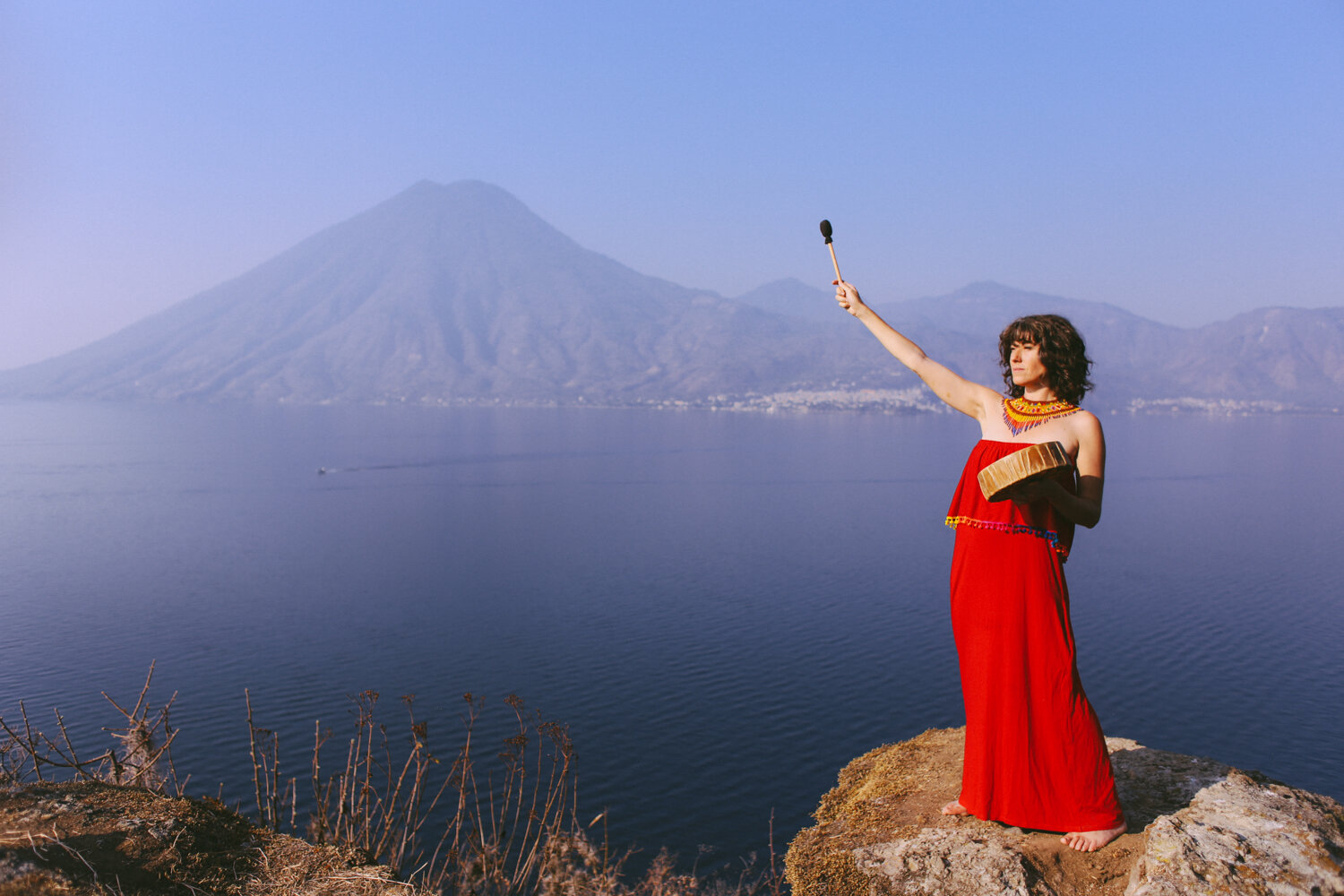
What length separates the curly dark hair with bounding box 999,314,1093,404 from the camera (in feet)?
12.6

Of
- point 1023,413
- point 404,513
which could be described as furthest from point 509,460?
point 1023,413

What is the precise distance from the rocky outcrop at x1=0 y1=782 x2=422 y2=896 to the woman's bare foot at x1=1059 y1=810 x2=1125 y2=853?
113 inches

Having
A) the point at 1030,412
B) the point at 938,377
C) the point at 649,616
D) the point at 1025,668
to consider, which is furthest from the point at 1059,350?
the point at 649,616

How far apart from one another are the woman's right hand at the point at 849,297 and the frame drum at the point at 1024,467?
117cm

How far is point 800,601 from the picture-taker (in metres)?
24.5

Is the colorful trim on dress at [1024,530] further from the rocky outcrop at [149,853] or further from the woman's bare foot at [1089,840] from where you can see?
the rocky outcrop at [149,853]

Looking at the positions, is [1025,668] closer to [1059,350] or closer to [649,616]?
[1059,350]

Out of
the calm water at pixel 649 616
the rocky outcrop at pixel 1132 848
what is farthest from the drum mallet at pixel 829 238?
the calm water at pixel 649 616

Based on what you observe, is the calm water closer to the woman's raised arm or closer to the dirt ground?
the dirt ground

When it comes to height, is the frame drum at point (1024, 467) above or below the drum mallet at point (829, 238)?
below

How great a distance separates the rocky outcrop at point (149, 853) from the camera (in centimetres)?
314

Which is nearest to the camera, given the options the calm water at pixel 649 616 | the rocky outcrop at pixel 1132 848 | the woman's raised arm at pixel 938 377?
the rocky outcrop at pixel 1132 848

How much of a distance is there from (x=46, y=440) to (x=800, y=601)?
282 ft

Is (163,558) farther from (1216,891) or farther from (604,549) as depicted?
(1216,891)
